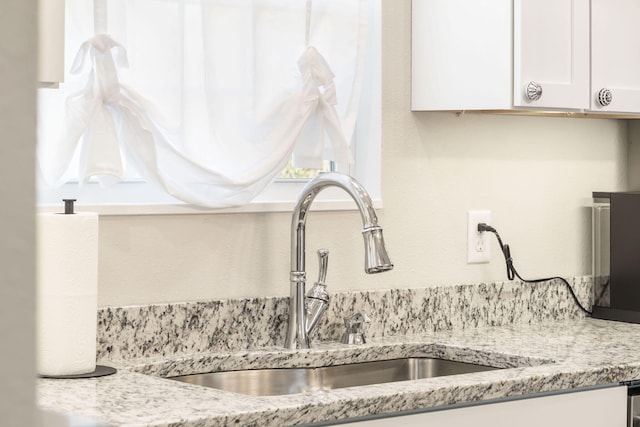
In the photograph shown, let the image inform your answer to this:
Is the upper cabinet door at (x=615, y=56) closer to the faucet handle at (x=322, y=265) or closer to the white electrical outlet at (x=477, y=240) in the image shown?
the white electrical outlet at (x=477, y=240)

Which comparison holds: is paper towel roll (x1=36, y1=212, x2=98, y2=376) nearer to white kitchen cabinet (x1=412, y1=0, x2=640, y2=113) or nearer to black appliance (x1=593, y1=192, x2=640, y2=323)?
white kitchen cabinet (x1=412, y1=0, x2=640, y2=113)

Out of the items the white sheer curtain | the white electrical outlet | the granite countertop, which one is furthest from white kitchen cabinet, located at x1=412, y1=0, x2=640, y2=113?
the granite countertop

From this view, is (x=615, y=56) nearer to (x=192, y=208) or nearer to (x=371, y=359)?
(x=371, y=359)

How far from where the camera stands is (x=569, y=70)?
221 centimetres

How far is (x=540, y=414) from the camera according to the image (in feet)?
5.69

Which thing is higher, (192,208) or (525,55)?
(525,55)

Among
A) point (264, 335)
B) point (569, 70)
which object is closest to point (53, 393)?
point (264, 335)

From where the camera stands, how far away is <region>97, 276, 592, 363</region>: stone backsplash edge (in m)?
1.81

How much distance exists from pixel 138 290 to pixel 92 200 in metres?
0.20

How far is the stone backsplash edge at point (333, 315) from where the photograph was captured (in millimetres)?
1812

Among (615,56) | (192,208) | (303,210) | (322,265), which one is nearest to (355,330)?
(322,265)

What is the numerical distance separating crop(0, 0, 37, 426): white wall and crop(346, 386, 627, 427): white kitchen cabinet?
4.55 ft

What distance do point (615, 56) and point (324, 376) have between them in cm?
110

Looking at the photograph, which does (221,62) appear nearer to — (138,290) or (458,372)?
(138,290)
